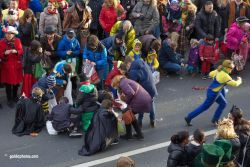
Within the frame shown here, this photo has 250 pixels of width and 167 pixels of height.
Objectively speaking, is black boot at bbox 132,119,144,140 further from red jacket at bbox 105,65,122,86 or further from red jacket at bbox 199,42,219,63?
red jacket at bbox 199,42,219,63

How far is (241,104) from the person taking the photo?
13.3m

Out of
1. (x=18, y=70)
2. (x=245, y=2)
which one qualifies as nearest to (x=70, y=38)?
(x=18, y=70)

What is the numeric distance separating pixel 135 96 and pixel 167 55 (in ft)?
11.3

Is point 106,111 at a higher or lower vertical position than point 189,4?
lower

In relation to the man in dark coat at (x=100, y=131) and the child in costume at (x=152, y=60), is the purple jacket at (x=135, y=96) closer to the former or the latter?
the man in dark coat at (x=100, y=131)

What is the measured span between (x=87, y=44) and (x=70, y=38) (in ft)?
1.52

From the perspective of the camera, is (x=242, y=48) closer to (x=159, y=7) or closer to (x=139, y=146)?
(x=159, y=7)

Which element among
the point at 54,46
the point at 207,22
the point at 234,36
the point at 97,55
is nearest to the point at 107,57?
the point at 97,55

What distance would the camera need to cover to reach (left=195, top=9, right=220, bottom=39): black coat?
15227 mm

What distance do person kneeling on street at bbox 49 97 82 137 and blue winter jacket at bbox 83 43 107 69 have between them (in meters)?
1.65

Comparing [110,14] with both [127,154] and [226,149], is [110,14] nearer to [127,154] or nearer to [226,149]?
[127,154]

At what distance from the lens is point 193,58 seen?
14766 mm
